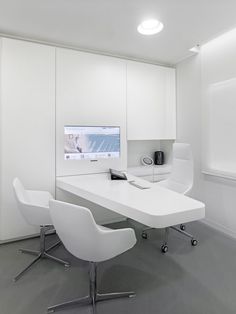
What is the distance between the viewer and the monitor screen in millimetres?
3223

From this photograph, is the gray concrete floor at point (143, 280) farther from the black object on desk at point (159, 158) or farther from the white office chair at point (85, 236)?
the black object on desk at point (159, 158)

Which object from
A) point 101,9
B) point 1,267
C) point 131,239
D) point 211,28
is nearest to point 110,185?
point 131,239

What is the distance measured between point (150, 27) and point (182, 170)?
1.90m

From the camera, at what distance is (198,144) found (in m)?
3.66

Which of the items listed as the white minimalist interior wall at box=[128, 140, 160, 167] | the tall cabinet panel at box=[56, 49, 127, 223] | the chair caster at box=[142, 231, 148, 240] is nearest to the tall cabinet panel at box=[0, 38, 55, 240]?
the tall cabinet panel at box=[56, 49, 127, 223]

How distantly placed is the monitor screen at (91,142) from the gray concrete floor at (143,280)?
128 centimetres

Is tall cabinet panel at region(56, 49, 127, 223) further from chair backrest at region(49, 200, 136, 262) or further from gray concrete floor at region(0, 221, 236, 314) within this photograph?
chair backrest at region(49, 200, 136, 262)

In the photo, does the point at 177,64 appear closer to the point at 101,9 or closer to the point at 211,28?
the point at 211,28

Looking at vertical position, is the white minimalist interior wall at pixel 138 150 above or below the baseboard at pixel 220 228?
above

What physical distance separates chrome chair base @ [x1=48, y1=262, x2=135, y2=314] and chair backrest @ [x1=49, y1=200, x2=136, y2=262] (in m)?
0.20

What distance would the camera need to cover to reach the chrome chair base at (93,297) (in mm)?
1796

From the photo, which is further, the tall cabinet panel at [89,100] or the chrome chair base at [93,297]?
the tall cabinet panel at [89,100]

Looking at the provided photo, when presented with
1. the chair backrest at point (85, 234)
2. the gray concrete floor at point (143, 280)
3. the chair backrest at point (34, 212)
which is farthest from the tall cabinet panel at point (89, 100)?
the chair backrest at point (85, 234)

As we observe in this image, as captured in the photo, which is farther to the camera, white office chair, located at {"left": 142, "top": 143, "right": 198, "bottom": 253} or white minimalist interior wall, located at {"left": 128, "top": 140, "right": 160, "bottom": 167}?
white minimalist interior wall, located at {"left": 128, "top": 140, "right": 160, "bottom": 167}
